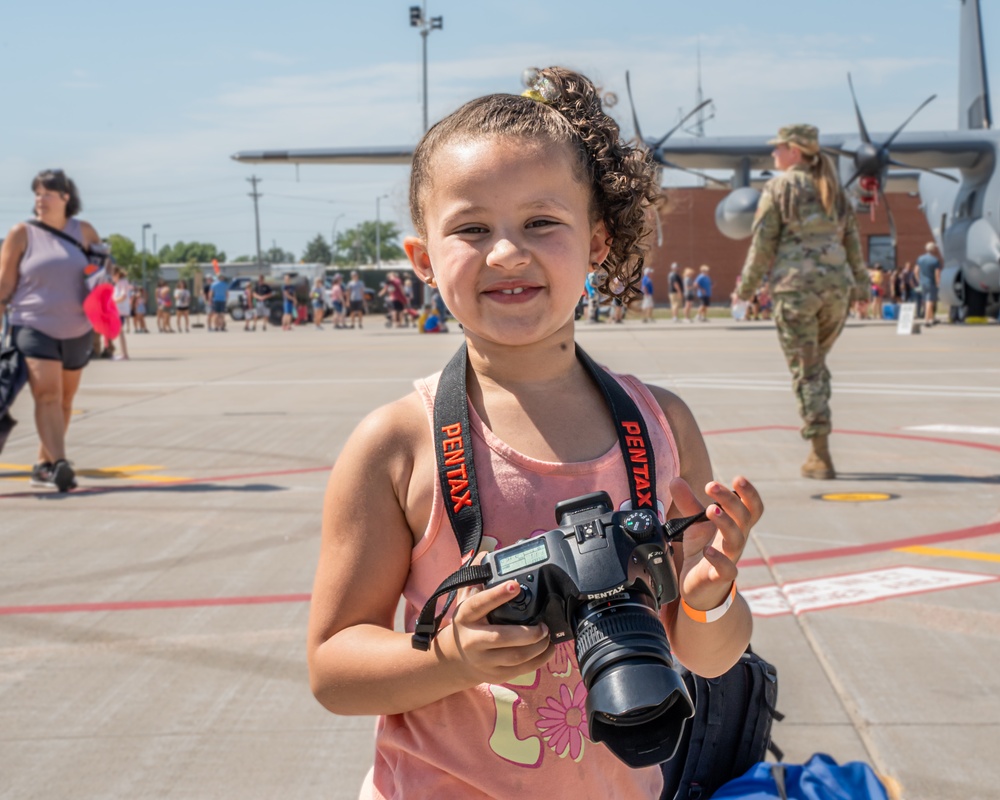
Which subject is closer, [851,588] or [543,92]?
[543,92]

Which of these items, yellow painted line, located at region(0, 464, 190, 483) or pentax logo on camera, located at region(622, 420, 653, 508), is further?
yellow painted line, located at region(0, 464, 190, 483)

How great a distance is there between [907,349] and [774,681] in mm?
18016

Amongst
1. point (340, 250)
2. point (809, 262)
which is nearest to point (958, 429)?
point (809, 262)

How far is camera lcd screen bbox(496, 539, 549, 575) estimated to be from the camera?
140 cm

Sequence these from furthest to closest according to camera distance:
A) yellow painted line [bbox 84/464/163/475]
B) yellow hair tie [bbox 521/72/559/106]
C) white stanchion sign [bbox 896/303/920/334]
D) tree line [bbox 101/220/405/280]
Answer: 1. tree line [bbox 101/220/405/280]
2. white stanchion sign [bbox 896/303/920/334]
3. yellow painted line [bbox 84/464/163/475]
4. yellow hair tie [bbox 521/72/559/106]

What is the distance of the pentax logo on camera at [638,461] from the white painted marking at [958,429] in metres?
8.47

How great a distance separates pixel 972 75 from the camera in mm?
33594

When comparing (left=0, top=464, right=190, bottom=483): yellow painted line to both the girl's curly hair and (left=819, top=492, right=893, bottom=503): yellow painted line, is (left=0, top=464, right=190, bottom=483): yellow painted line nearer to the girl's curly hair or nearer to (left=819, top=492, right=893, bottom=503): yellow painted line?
(left=819, top=492, right=893, bottom=503): yellow painted line

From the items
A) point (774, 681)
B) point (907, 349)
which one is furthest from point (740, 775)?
point (907, 349)

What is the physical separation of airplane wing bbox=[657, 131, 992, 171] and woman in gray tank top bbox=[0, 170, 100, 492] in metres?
23.0

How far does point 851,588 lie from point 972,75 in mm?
32574

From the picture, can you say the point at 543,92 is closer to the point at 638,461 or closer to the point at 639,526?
the point at 638,461

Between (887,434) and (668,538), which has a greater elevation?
(668,538)

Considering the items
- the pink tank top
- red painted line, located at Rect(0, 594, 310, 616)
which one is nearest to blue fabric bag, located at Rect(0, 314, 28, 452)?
red painted line, located at Rect(0, 594, 310, 616)
